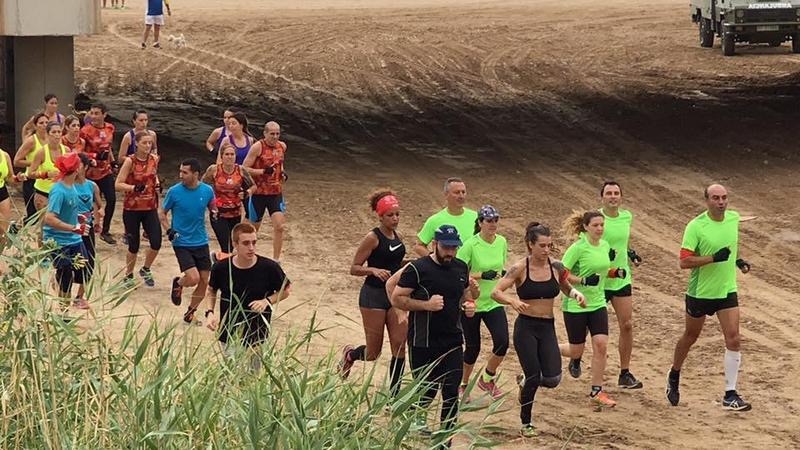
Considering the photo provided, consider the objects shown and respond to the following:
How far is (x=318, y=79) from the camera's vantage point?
33.3 meters

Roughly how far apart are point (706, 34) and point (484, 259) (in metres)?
27.3

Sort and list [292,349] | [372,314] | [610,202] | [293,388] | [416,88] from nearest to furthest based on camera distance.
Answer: [293,388] → [292,349] → [372,314] → [610,202] → [416,88]

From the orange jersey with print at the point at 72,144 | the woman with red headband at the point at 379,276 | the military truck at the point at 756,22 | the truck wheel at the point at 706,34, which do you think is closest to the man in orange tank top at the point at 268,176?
the orange jersey with print at the point at 72,144

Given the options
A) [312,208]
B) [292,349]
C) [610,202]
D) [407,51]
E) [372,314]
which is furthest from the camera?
[407,51]

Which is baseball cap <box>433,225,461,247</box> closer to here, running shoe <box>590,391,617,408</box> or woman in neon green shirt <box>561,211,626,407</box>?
woman in neon green shirt <box>561,211,626,407</box>

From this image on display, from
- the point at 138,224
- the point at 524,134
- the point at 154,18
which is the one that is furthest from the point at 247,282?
the point at 154,18

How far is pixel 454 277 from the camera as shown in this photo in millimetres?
11570

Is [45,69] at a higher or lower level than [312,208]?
higher

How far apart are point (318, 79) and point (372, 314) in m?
21.1

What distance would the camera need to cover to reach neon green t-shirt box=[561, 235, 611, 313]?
43.1ft

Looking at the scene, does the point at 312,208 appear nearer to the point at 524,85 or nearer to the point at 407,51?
the point at 524,85

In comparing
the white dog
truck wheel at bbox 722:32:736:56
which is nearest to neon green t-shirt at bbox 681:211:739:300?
truck wheel at bbox 722:32:736:56

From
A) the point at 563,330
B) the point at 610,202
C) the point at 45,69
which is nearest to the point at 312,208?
the point at 45,69

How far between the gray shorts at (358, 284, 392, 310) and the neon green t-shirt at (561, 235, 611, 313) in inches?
60.9
